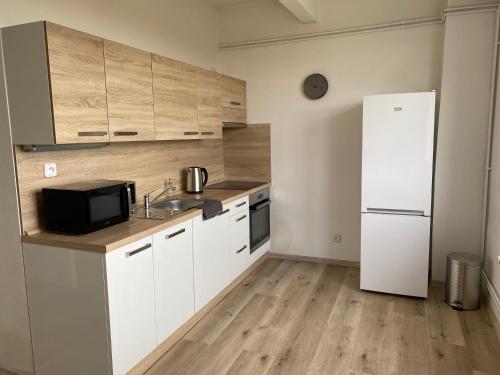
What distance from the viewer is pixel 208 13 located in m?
4.20

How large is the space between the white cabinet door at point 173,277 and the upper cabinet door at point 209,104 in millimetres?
1120

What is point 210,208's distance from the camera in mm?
3000

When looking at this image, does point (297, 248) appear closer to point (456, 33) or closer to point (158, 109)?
point (158, 109)

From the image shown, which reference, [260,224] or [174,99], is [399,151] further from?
[174,99]

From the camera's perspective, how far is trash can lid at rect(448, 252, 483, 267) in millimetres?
3123

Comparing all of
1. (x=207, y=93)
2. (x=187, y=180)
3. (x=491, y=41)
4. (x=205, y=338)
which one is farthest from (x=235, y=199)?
(x=491, y=41)

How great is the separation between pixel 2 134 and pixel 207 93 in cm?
179

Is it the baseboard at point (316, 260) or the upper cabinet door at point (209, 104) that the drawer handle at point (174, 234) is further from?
the baseboard at point (316, 260)

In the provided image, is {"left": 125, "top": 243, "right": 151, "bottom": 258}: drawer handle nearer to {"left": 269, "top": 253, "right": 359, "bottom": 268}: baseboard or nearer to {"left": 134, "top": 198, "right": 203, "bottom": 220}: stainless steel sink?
{"left": 134, "top": 198, "right": 203, "bottom": 220}: stainless steel sink

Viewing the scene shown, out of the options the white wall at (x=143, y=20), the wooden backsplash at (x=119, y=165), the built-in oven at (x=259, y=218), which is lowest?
the built-in oven at (x=259, y=218)

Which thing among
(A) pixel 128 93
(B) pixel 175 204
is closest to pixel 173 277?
(B) pixel 175 204

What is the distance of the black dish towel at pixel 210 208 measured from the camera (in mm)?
2957

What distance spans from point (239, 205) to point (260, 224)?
2.04ft

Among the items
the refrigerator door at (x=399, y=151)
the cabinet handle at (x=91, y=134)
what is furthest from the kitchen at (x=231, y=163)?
the refrigerator door at (x=399, y=151)
